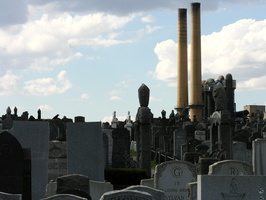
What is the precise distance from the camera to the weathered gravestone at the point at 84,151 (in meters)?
13.8

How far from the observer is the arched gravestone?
10891mm

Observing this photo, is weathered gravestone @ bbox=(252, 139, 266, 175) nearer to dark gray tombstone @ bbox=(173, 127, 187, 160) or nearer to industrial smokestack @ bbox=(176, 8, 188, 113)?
dark gray tombstone @ bbox=(173, 127, 187, 160)

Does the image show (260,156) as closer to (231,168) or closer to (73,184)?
(231,168)

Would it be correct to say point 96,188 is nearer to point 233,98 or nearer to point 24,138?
point 24,138

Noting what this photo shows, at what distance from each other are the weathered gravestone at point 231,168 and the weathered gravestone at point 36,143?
384 centimetres

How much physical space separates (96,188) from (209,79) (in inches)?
2718

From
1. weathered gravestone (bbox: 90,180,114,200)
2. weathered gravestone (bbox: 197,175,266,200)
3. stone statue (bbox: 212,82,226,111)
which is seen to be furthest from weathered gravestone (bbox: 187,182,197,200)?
stone statue (bbox: 212,82,226,111)

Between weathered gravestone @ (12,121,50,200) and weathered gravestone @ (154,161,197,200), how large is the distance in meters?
2.52

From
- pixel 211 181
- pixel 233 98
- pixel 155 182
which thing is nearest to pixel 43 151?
pixel 155 182

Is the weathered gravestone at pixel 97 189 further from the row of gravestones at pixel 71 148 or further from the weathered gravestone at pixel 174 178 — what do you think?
the row of gravestones at pixel 71 148

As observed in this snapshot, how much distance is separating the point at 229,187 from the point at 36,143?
5951mm

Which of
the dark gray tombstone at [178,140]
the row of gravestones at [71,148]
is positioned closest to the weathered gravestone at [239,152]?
the dark gray tombstone at [178,140]

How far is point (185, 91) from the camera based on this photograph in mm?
79938

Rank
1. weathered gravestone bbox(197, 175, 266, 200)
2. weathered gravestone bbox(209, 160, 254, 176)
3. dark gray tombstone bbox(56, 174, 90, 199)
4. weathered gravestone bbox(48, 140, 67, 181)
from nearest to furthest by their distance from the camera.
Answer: weathered gravestone bbox(197, 175, 266, 200), dark gray tombstone bbox(56, 174, 90, 199), weathered gravestone bbox(209, 160, 254, 176), weathered gravestone bbox(48, 140, 67, 181)
